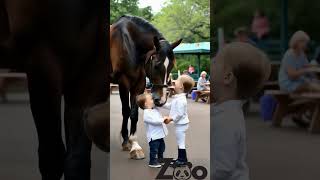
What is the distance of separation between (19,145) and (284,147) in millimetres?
990

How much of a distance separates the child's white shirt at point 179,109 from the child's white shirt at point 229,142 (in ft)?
1.65

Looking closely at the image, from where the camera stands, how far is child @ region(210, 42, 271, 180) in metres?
1.72

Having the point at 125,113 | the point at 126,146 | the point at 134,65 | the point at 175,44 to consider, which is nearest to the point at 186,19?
the point at 175,44

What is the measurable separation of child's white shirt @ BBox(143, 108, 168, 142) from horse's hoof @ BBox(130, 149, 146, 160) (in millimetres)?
134

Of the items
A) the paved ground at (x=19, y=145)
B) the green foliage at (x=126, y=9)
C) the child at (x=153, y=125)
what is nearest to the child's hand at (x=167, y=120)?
the child at (x=153, y=125)

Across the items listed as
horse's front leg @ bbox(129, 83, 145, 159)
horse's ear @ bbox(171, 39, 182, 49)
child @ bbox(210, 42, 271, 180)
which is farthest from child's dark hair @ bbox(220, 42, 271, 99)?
horse's front leg @ bbox(129, 83, 145, 159)

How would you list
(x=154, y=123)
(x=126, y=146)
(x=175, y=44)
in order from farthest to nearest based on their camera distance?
1. (x=126, y=146)
2. (x=154, y=123)
3. (x=175, y=44)

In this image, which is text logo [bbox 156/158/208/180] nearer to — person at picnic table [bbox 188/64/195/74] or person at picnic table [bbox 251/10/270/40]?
person at picnic table [bbox 188/64/195/74]

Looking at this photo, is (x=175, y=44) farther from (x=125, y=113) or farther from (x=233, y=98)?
(x=125, y=113)

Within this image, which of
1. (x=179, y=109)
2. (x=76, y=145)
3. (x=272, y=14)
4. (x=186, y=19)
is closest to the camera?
(x=272, y=14)

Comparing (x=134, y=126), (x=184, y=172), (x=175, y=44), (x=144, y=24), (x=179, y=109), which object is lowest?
(x=184, y=172)

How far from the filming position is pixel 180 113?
2373mm

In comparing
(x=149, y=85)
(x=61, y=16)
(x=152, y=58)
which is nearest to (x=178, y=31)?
(x=152, y=58)

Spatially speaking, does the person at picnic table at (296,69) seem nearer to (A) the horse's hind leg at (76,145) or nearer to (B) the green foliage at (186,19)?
(B) the green foliage at (186,19)
